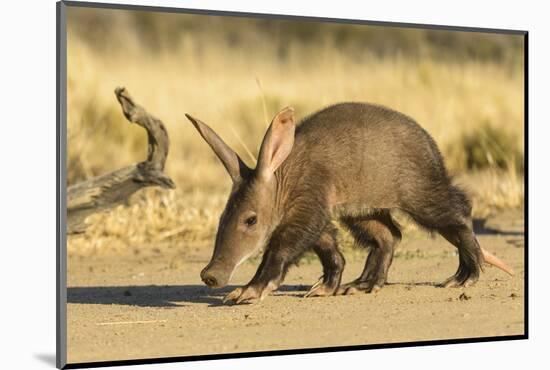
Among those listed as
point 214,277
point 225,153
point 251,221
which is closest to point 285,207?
point 251,221

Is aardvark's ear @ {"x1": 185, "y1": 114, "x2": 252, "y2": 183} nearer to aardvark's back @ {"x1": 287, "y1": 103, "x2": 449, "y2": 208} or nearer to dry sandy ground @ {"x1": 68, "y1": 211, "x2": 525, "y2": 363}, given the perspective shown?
aardvark's back @ {"x1": 287, "y1": 103, "x2": 449, "y2": 208}

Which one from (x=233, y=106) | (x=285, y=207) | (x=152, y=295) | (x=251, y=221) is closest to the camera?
(x=251, y=221)

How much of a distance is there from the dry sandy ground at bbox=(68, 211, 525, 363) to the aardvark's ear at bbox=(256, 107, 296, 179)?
106 cm

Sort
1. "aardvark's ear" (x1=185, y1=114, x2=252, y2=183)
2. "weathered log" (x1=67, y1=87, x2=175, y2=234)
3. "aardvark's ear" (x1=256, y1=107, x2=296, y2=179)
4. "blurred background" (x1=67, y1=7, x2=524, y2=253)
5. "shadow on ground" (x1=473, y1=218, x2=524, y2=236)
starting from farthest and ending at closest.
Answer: "blurred background" (x1=67, y1=7, x2=524, y2=253) < "shadow on ground" (x1=473, y1=218, x2=524, y2=236) < "weathered log" (x1=67, y1=87, x2=175, y2=234) < "aardvark's ear" (x1=256, y1=107, x2=296, y2=179) < "aardvark's ear" (x1=185, y1=114, x2=252, y2=183)

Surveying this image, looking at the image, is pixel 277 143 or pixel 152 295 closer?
pixel 277 143

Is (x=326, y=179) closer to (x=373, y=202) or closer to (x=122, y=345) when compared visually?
(x=373, y=202)

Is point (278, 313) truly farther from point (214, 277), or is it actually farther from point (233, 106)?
point (233, 106)

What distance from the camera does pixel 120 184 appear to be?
445 inches

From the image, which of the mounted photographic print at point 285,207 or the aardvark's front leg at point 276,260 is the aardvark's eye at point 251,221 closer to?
the mounted photographic print at point 285,207

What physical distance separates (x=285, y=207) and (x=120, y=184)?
2.41 meters

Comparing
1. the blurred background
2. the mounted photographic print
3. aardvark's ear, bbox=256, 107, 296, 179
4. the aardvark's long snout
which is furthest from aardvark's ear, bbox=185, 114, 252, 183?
the blurred background

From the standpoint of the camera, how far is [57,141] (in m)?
7.74

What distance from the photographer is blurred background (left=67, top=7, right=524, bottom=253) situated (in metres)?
14.1

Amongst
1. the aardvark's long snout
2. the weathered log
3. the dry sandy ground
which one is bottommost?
the dry sandy ground
